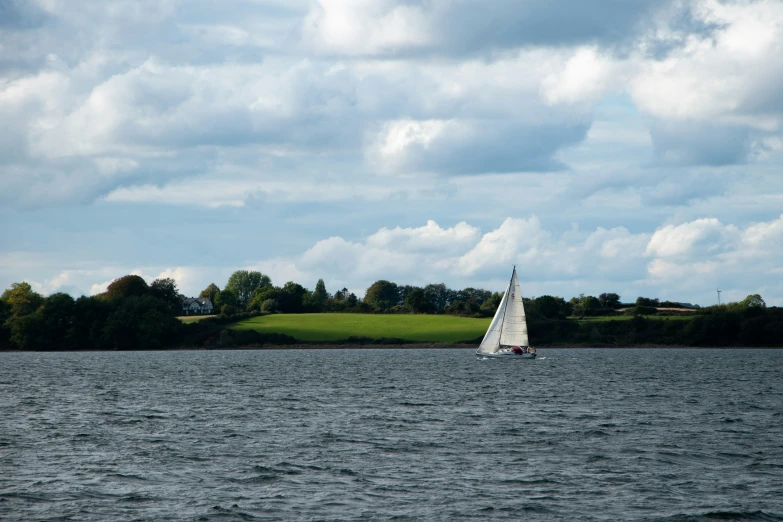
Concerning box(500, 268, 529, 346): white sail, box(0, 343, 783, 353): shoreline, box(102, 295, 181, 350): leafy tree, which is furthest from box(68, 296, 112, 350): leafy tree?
box(500, 268, 529, 346): white sail

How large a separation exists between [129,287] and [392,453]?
16766 cm

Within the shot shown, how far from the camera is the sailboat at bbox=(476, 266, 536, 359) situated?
10781cm

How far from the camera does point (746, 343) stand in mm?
159375

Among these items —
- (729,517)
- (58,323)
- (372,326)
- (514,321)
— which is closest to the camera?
(729,517)

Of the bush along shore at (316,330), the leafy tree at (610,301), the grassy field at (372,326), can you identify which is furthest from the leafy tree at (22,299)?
the leafy tree at (610,301)

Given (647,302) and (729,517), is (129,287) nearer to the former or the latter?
(647,302)

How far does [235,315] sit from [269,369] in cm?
9150

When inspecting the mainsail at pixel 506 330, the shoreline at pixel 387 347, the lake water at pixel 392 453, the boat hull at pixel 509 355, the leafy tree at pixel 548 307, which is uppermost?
the leafy tree at pixel 548 307

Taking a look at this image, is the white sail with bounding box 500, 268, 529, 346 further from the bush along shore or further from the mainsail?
the bush along shore

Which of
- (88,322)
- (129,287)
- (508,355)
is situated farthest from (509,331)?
(129,287)

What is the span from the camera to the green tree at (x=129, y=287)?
626 feet

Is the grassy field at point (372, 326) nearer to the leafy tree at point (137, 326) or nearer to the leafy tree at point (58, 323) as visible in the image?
the leafy tree at point (137, 326)

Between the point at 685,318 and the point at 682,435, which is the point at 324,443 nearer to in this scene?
the point at 682,435

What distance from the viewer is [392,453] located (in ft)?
111
